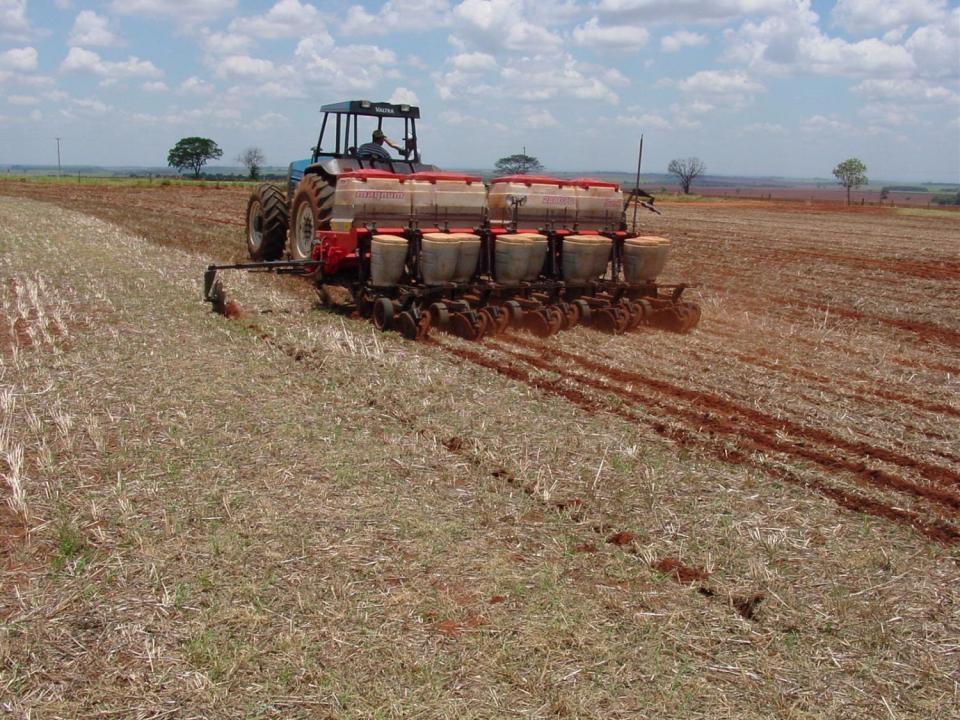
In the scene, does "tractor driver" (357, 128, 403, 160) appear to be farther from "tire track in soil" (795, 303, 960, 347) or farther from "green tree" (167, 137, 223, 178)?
"green tree" (167, 137, 223, 178)

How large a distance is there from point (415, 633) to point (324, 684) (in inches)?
17.1

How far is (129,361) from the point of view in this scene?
7.11 meters

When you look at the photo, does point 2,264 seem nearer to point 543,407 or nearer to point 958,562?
point 543,407

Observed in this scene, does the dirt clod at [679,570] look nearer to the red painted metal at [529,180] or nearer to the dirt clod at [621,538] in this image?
the dirt clod at [621,538]

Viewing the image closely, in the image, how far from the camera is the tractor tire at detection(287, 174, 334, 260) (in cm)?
1039

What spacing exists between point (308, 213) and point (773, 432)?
7.13 meters

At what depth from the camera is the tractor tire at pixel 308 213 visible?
10.4 m

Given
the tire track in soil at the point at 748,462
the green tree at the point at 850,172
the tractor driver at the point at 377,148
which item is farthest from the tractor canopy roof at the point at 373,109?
the green tree at the point at 850,172

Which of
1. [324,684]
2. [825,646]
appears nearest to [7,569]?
[324,684]

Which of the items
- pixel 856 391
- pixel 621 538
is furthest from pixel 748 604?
pixel 856 391

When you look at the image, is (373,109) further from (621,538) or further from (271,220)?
(621,538)

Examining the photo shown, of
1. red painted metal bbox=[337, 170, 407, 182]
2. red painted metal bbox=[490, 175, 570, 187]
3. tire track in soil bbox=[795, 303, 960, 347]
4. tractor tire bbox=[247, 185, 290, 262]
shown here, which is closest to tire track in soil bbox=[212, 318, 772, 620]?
red painted metal bbox=[337, 170, 407, 182]

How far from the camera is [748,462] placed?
536 centimetres

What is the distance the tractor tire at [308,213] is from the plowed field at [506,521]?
195 centimetres
